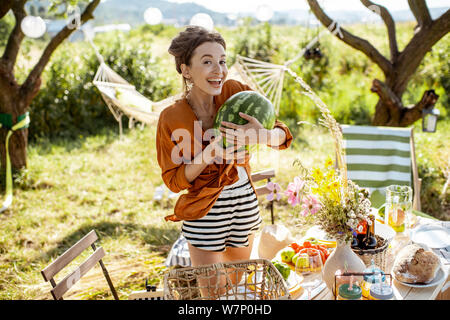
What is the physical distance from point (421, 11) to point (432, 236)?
7.51ft

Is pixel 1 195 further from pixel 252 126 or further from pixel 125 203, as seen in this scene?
pixel 252 126

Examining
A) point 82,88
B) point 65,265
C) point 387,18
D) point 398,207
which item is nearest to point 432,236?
point 398,207

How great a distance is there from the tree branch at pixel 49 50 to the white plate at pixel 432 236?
3429 millimetres

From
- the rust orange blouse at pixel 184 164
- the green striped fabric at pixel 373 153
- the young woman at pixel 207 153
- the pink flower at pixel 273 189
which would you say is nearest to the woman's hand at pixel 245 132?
the young woman at pixel 207 153

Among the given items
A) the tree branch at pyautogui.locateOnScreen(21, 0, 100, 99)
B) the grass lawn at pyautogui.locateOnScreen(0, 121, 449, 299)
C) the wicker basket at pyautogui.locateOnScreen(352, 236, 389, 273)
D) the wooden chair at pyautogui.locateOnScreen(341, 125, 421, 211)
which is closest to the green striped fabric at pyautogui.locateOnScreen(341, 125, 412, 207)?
the wooden chair at pyautogui.locateOnScreen(341, 125, 421, 211)

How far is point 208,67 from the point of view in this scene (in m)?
1.62

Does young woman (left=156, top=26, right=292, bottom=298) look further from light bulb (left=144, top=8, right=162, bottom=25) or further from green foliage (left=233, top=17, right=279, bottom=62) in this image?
green foliage (left=233, top=17, right=279, bottom=62)

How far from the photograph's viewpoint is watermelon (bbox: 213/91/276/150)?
1566 mm

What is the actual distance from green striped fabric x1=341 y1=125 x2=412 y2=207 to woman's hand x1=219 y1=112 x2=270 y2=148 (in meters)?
1.75

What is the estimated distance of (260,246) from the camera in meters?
2.39

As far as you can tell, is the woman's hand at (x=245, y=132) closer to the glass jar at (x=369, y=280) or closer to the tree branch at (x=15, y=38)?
the glass jar at (x=369, y=280)

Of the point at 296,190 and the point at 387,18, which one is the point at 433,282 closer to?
the point at 296,190
